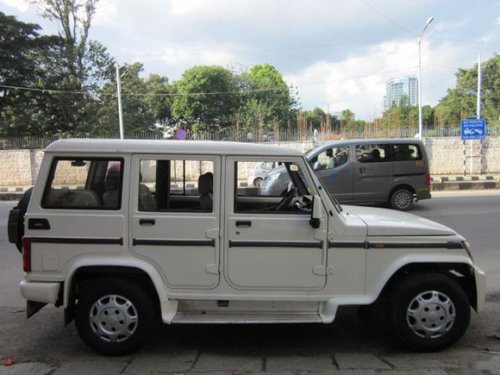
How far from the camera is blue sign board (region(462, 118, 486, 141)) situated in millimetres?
22672

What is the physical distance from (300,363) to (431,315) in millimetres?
1151

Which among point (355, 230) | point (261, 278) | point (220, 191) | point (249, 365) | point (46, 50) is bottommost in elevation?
point (249, 365)

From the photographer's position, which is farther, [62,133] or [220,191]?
[62,133]

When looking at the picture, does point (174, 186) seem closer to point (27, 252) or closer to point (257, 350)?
point (27, 252)

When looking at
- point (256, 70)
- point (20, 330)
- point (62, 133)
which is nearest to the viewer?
point (20, 330)

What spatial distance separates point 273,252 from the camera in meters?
4.03

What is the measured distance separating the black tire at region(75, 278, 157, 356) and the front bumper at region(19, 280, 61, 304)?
0.21m

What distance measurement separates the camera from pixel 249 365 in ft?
12.9

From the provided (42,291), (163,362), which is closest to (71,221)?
(42,291)

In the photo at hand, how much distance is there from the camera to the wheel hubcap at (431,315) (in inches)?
159

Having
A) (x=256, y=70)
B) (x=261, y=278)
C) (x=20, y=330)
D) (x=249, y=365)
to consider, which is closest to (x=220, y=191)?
(x=261, y=278)

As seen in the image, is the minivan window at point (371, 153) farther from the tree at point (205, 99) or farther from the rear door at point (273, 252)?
the tree at point (205, 99)

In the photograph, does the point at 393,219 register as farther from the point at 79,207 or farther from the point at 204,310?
the point at 79,207

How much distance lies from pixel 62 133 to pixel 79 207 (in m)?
32.3
